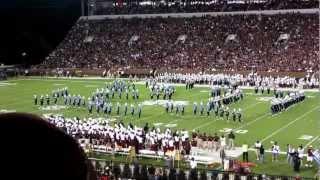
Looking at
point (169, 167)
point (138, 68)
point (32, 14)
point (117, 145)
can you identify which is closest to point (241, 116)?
point (117, 145)

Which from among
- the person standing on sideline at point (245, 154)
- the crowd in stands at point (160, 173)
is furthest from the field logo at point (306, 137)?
the crowd in stands at point (160, 173)

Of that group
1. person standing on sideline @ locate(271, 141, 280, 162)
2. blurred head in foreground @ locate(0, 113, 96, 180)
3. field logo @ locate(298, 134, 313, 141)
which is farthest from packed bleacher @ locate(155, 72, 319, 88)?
blurred head in foreground @ locate(0, 113, 96, 180)

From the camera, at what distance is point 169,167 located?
14.4 metres

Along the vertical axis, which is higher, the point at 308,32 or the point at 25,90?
the point at 308,32

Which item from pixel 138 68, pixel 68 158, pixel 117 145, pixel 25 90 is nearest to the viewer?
pixel 68 158

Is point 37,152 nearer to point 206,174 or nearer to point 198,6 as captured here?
point 206,174

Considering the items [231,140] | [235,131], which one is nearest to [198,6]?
[235,131]

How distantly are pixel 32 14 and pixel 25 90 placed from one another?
1252 centimetres

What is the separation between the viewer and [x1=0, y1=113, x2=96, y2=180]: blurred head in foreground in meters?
0.86

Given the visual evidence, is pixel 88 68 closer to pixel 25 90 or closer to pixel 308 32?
pixel 25 90

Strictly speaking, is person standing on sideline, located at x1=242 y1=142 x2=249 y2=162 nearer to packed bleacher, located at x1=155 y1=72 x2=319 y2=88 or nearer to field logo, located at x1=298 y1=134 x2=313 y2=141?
field logo, located at x1=298 y1=134 x2=313 y2=141

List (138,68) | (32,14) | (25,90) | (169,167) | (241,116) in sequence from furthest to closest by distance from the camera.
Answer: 1. (32,14)
2. (138,68)
3. (25,90)
4. (241,116)
5. (169,167)

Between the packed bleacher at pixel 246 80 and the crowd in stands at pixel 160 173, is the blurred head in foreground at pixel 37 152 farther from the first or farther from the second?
the packed bleacher at pixel 246 80

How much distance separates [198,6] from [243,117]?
2674cm
